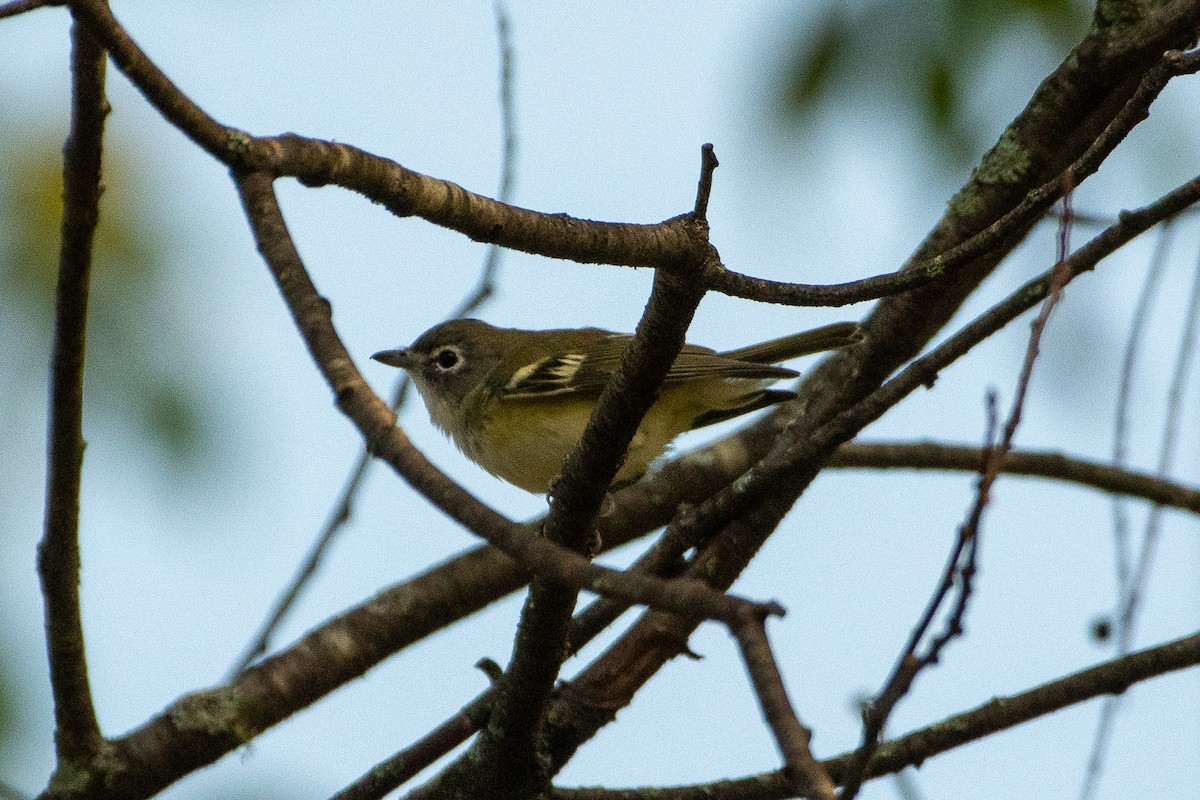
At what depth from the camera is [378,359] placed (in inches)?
343

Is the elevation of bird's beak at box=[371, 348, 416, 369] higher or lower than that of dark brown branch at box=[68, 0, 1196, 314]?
higher

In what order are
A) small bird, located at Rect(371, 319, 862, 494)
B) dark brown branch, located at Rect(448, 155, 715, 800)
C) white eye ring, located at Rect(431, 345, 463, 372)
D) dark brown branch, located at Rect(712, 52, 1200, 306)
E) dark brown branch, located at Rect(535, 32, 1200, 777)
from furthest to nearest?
white eye ring, located at Rect(431, 345, 463, 372) < small bird, located at Rect(371, 319, 862, 494) < dark brown branch, located at Rect(535, 32, 1200, 777) < dark brown branch, located at Rect(448, 155, 715, 800) < dark brown branch, located at Rect(712, 52, 1200, 306)

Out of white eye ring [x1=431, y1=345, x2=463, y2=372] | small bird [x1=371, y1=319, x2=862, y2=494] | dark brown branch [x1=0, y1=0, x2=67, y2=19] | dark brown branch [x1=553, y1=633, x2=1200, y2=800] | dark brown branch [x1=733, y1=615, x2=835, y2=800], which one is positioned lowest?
dark brown branch [x1=733, y1=615, x2=835, y2=800]

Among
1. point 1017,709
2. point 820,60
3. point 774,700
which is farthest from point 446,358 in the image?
point 774,700

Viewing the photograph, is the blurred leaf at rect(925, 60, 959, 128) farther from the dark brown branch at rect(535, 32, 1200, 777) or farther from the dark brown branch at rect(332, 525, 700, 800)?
the dark brown branch at rect(332, 525, 700, 800)

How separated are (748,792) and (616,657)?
69cm

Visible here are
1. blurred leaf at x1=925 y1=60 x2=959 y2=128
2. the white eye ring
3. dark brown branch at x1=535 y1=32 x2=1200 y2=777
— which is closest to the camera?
dark brown branch at x1=535 y1=32 x2=1200 y2=777

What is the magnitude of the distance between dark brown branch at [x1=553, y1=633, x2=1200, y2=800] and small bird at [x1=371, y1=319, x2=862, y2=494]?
84.7 inches

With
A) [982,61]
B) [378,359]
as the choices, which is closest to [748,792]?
[982,61]

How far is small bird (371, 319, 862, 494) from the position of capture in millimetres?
6590

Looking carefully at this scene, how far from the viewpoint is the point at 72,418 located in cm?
365

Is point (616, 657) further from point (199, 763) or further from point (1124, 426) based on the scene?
point (1124, 426)

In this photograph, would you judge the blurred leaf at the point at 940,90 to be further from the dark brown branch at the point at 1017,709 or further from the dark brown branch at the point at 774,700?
the dark brown branch at the point at 774,700

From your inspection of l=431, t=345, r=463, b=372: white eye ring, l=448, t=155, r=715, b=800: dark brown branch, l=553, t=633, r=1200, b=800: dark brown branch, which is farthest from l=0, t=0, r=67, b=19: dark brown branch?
l=431, t=345, r=463, b=372: white eye ring
